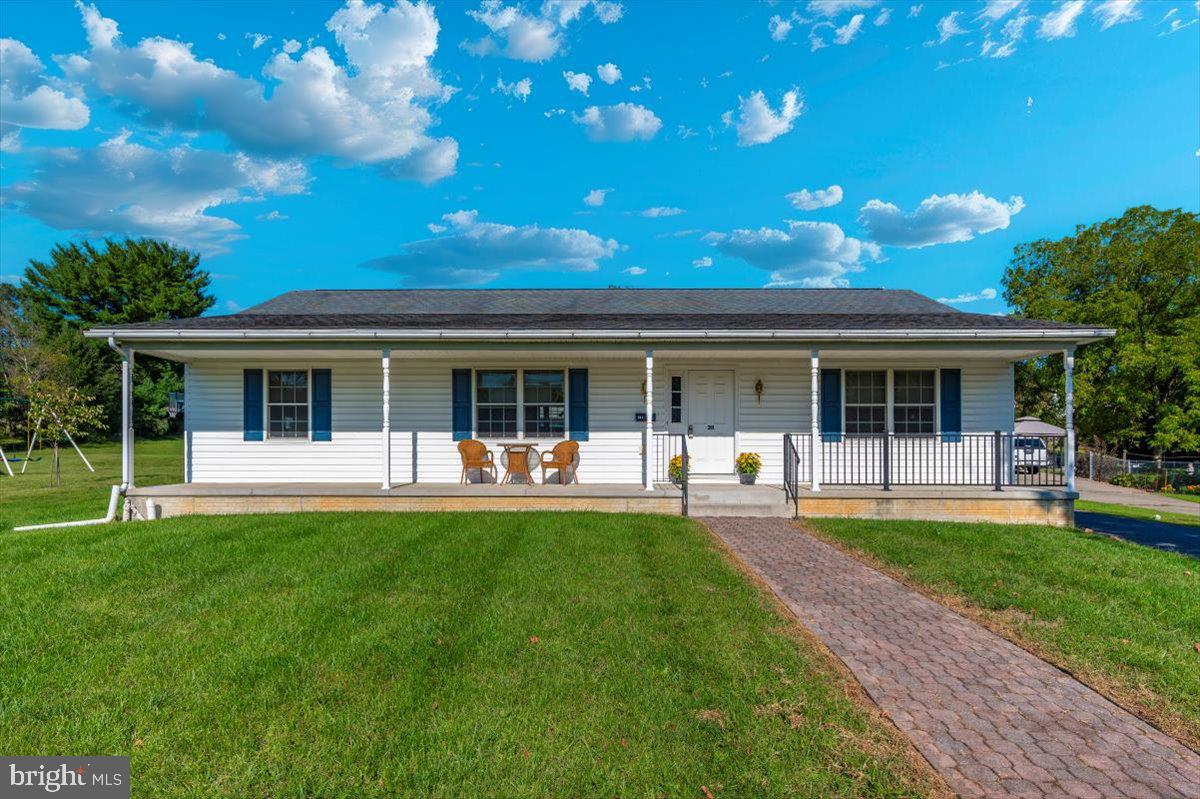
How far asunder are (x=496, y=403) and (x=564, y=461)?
5.90 ft

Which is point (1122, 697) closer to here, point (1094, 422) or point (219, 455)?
point (219, 455)

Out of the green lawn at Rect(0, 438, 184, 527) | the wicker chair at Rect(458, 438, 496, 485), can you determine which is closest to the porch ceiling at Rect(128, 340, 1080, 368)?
the wicker chair at Rect(458, 438, 496, 485)

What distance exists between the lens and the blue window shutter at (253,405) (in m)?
10.6

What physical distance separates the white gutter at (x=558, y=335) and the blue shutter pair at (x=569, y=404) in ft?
Answer: 5.31

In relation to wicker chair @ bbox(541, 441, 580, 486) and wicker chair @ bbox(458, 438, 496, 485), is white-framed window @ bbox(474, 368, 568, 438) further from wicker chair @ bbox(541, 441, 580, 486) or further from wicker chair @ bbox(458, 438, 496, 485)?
wicker chair @ bbox(458, 438, 496, 485)

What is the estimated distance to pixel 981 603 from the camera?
491 cm

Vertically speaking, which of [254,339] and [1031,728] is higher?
[254,339]

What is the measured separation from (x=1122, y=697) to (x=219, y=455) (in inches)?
500

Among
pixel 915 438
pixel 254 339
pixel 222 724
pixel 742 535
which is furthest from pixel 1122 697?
pixel 254 339

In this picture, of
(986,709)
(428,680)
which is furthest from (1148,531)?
(428,680)

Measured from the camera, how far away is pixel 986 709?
10.4ft

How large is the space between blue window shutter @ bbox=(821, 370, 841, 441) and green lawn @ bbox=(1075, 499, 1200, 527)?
238 inches

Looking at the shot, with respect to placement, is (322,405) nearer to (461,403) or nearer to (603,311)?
(461,403)

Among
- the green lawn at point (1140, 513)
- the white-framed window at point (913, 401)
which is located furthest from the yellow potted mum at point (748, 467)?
the green lawn at point (1140, 513)
